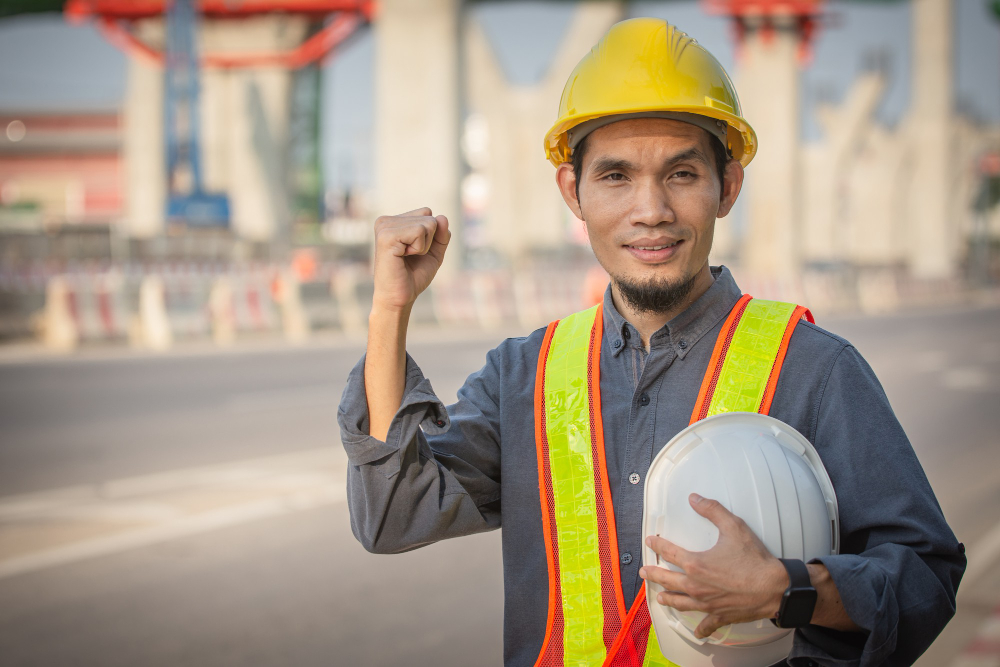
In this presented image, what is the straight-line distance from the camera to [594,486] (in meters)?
1.77

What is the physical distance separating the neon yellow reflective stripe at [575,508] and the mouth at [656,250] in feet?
0.77

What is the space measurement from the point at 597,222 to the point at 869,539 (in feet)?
2.42

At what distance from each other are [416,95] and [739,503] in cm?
2105

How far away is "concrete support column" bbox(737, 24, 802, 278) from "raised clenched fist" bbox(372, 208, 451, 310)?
33.0 metres

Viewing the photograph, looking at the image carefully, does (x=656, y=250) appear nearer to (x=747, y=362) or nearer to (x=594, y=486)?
(x=747, y=362)

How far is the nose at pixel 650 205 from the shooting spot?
1738mm

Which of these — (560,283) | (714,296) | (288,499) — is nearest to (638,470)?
(714,296)

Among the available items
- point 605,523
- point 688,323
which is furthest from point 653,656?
point 688,323

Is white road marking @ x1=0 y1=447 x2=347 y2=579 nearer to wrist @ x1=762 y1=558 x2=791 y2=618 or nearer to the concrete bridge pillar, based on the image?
wrist @ x1=762 y1=558 x2=791 y2=618

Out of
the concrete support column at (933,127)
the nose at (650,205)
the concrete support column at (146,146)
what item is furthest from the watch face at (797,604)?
the concrete support column at (933,127)

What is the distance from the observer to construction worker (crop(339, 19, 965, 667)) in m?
1.61

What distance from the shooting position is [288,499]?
678 centimetres

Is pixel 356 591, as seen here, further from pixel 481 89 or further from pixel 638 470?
pixel 481 89

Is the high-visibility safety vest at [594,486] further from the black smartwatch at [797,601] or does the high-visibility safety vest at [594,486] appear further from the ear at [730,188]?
the black smartwatch at [797,601]
